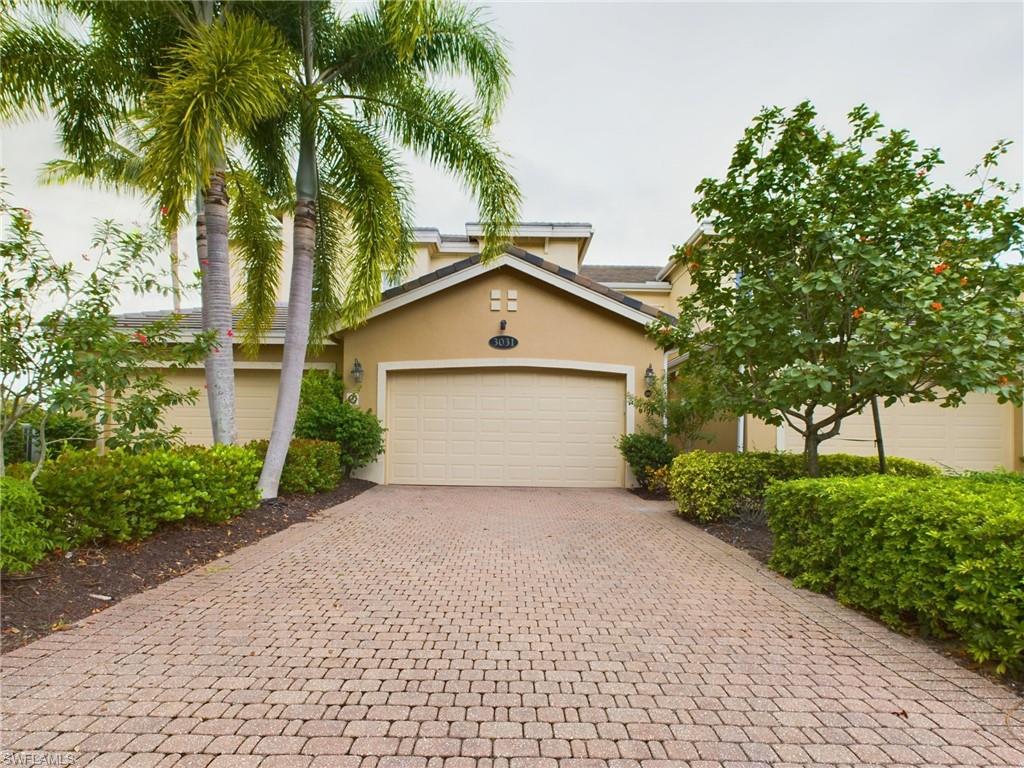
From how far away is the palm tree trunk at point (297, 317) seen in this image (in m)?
7.50

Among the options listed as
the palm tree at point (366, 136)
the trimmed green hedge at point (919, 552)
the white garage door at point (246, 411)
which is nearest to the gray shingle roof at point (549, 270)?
the palm tree at point (366, 136)

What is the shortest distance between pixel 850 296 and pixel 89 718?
715 centimetres

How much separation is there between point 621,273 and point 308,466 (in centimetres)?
1433

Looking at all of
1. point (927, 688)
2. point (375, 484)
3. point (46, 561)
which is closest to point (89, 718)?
point (46, 561)

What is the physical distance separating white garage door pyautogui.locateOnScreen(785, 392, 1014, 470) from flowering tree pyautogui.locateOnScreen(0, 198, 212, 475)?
40.6 ft

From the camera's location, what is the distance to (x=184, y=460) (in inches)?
210

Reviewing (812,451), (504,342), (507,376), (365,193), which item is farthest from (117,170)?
(812,451)

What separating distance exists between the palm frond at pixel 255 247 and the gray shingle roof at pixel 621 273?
36.7 feet

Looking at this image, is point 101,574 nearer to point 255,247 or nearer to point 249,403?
point 255,247

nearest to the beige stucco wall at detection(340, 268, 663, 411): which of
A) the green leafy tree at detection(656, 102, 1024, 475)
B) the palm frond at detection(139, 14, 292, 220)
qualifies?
the green leafy tree at detection(656, 102, 1024, 475)

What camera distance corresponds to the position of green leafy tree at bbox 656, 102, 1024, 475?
511 centimetres

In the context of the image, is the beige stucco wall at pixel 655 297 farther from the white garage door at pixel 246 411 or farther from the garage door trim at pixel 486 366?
the white garage door at pixel 246 411

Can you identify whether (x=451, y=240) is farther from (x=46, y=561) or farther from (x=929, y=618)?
(x=929, y=618)

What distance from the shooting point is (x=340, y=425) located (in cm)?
986
